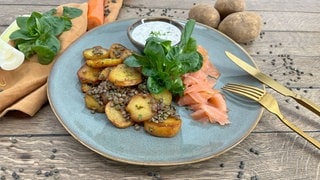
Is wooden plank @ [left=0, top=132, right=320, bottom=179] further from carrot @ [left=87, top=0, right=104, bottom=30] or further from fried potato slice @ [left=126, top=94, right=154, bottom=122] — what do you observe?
carrot @ [left=87, top=0, right=104, bottom=30]

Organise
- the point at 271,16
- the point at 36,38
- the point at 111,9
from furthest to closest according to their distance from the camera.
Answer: the point at 271,16 → the point at 111,9 → the point at 36,38

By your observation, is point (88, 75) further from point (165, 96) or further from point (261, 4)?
point (261, 4)

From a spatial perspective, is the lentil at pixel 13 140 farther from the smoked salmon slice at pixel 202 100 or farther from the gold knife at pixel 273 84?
the gold knife at pixel 273 84

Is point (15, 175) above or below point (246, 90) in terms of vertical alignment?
below

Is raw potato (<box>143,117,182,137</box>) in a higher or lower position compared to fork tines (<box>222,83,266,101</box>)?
lower

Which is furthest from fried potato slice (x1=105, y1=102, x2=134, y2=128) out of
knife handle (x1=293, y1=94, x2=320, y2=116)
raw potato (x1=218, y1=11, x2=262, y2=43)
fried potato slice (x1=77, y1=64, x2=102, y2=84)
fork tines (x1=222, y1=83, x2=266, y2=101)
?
raw potato (x1=218, y1=11, x2=262, y2=43)

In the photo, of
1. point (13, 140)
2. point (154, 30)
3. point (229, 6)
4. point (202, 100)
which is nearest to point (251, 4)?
point (229, 6)

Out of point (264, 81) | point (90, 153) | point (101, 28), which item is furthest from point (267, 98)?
point (101, 28)
